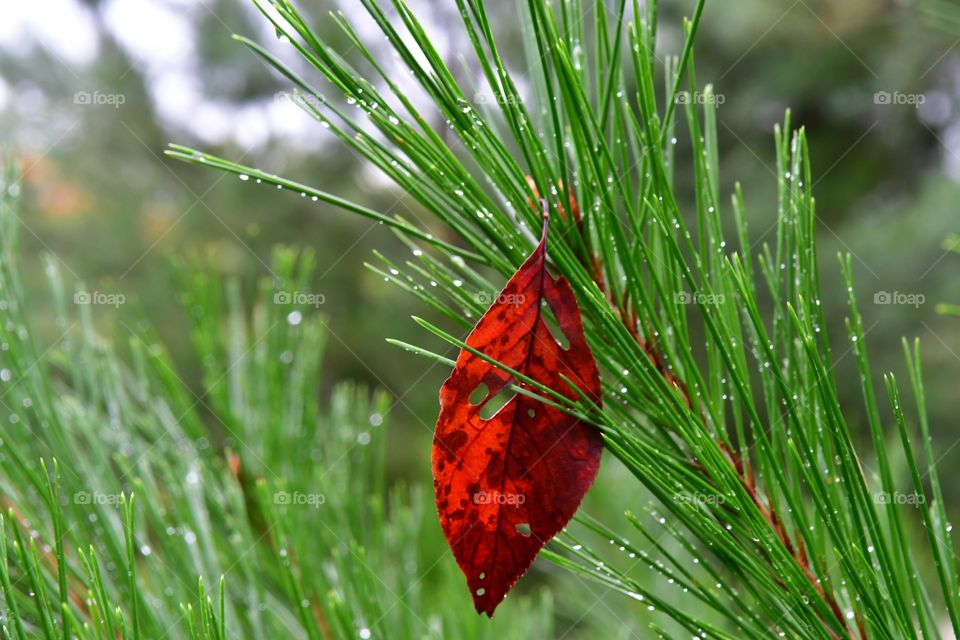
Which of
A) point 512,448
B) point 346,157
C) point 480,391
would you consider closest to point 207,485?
point 512,448

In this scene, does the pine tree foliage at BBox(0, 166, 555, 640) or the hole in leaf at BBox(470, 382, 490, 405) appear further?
the pine tree foliage at BBox(0, 166, 555, 640)

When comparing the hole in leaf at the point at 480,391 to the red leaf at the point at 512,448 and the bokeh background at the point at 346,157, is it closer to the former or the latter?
the red leaf at the point at 512,448

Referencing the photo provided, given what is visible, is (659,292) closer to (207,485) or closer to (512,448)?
(512,448)

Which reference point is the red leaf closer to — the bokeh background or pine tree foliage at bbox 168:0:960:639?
pine tree foliage at bbox 168:0:960:639

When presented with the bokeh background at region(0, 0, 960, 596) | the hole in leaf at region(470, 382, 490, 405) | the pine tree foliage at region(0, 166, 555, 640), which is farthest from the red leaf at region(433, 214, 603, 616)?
the bokeh background at region(0, 0, 960, 596)

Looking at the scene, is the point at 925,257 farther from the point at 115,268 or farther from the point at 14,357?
the point at 115,268

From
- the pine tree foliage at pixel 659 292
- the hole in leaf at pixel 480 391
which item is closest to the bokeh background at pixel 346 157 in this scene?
the hole in leaf at pixel 480 391

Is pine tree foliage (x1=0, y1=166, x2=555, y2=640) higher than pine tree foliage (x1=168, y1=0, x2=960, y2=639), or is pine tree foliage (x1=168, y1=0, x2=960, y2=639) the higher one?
pine tree foliage (x1=168, y1=0, x2=960, y2=639)

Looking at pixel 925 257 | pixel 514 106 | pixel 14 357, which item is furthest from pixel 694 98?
pixel 925 257
